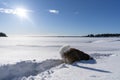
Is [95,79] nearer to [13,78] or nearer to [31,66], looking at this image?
[13,78]

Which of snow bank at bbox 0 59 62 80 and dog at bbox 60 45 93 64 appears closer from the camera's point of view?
snow bank at bbox 0 59 62 80

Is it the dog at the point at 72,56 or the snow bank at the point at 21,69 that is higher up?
the dog at the point at 72,56

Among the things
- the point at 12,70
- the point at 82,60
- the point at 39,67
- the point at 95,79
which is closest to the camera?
the point at 95,79

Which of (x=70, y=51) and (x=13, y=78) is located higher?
(x=70, y=51)

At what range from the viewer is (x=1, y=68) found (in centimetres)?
1073

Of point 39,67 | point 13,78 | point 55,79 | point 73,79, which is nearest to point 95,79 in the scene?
point 73,79

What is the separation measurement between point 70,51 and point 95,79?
6191 mm

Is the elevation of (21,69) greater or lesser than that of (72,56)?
lesser

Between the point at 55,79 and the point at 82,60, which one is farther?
the point at 82,60

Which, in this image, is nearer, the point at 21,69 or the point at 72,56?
the point at 21,69

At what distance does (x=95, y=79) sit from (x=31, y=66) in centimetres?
541

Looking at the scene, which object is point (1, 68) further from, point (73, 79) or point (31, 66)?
point (73, 79)

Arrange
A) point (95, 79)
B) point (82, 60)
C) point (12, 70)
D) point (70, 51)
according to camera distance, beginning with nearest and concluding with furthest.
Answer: point (95, 79) < point (12, 70) < point (82, 60) < point (70, 51)

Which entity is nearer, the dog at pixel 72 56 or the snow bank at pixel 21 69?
the snow bank at pixel 21 69
